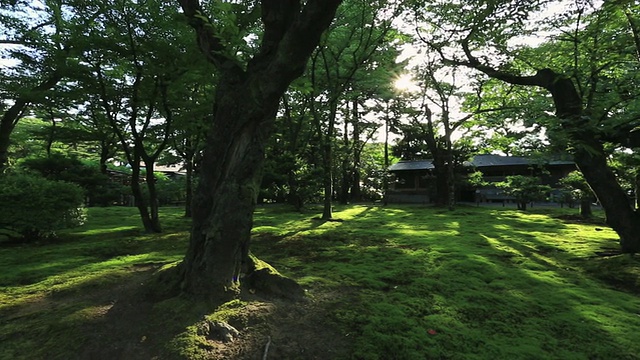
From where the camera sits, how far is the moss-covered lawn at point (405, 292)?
3.47 metres

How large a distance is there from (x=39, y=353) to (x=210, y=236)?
1.89 m

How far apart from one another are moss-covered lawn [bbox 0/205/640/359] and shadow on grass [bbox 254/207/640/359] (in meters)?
0.02

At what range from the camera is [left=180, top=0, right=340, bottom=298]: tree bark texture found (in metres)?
4.04

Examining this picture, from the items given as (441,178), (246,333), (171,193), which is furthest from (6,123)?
(441,178)

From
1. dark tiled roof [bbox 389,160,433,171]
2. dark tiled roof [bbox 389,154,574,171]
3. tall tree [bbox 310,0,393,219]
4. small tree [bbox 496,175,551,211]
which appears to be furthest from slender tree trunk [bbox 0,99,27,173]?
small tree [bbox 496,175,551,211]

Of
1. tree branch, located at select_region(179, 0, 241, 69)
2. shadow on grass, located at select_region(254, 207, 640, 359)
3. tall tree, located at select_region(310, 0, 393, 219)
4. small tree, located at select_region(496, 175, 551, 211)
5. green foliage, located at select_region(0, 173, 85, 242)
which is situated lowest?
shadow on grass, located at select_region(254, 207, 640, 359)

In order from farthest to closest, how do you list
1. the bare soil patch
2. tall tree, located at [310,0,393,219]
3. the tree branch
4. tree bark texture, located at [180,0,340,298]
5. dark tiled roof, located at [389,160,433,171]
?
1. dark tiled roof, located at [389,160,433,171]
2. tall tree, located at [310,0,393,219]
3. the tree branch
4. tree bark texture, located at [180,0,340,298]
5. the bare soil patch

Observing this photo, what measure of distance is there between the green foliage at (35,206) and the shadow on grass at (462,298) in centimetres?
592

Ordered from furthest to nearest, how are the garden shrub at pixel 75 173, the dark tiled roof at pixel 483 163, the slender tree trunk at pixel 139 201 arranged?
1. the dark tiled roof at pixel 483 163
2. the garden shrub at pixel 75 173
3. the slender tree trunk at pixel 139 201

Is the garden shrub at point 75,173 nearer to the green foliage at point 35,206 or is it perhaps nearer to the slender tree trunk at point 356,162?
the green foliage at point 35,206

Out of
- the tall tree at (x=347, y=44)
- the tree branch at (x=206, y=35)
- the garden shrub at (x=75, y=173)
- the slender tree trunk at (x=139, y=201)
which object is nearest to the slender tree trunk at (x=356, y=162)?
the tall tree at (x=347, y=44)

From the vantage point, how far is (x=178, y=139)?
14.9 m

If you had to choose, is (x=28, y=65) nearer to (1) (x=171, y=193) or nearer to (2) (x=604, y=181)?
(1) (x=171, y=193)

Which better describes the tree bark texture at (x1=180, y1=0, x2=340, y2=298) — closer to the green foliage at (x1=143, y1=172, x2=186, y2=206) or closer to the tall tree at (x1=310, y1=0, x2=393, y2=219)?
the tall tree at (x1=310, y1=0, x2=393, y2=219)
